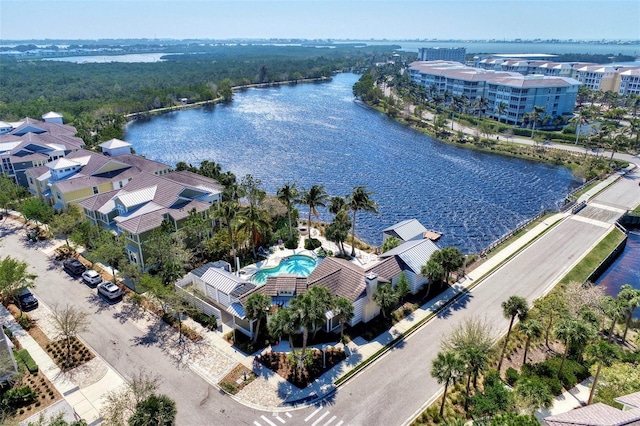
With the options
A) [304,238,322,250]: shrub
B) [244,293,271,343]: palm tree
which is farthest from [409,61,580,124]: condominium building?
[244,293,271,343]: palm tree

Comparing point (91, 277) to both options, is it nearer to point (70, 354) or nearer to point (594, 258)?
point (70, 354)

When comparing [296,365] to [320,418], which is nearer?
[320,418]

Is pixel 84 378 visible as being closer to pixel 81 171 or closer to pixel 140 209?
pixel 140 209

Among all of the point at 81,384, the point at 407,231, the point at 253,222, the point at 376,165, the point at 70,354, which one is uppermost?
the point at 253,222

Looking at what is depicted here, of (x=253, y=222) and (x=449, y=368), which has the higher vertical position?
(x=449, y=368)

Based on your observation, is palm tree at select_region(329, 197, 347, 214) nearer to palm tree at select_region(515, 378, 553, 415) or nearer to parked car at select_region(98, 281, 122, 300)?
parked car at select_region(98, 281, 122, 300)

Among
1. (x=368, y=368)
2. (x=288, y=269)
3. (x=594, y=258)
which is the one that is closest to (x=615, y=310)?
(x=594, y=258)
